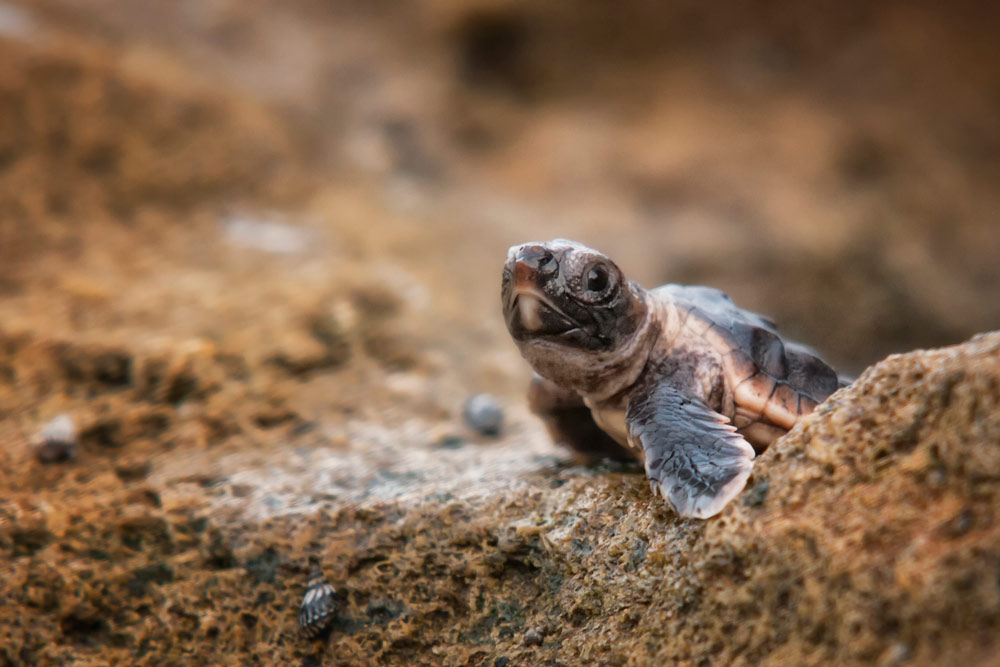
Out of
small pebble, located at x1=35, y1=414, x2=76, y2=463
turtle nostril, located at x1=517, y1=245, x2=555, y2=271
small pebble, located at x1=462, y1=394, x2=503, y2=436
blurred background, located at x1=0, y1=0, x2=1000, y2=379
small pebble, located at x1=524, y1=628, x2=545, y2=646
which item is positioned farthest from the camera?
blurred background, located at x1=0, y1=0, x2=1000, y2=379

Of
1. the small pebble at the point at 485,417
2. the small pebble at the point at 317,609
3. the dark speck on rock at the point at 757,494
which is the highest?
the dark speck on rock at the point at 757,494

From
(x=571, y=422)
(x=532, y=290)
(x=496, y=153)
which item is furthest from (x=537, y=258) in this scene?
(x=496, y=153)

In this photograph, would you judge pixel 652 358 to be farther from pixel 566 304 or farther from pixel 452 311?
pixel 452 311

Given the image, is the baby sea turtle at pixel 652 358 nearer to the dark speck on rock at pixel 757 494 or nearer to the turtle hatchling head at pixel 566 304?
the turtle hatchling head at pixel 566 304

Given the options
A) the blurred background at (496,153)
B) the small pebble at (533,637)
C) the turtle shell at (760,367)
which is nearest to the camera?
the small pebble at (533,637)

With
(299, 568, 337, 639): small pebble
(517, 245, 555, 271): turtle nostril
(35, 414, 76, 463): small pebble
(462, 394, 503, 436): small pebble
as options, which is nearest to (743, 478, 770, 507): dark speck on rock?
(517, 245, 555, 271): turtle nostril

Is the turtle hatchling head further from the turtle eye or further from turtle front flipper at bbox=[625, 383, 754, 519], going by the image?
turtle front flipper at bbox=[625, 383, 754, 519]

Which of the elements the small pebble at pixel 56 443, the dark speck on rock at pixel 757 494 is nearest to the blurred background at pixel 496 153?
the small pebble at pixel 56 443
